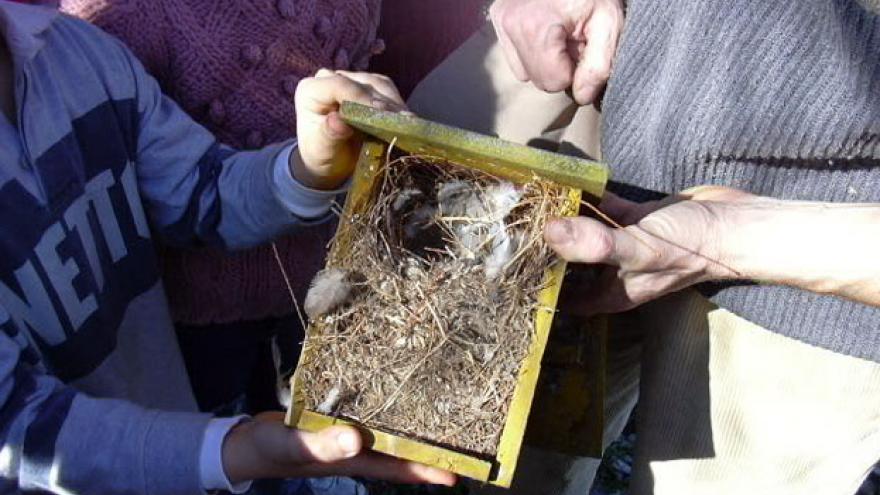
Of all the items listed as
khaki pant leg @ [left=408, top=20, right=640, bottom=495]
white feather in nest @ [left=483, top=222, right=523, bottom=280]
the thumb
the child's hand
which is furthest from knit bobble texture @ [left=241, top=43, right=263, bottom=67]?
the thumb

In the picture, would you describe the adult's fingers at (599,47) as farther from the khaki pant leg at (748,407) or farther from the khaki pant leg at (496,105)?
the khaki pant leg at (748,407)

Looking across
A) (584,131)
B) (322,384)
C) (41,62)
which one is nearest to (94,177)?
(41,62)

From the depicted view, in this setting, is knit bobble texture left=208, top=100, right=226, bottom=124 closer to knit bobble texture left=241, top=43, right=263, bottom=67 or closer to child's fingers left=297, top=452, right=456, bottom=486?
knit bobble texture left=241, top=43, right=263, bottom=67

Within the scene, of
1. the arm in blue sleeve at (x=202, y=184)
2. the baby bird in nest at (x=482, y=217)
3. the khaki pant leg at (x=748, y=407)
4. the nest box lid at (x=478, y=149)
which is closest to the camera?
the nest box lid at (x=478, y=149)

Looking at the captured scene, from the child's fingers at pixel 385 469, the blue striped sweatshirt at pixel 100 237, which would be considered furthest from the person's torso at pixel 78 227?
the child's fingers at pixel 385 469

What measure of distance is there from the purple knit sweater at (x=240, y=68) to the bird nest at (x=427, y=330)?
0.40m

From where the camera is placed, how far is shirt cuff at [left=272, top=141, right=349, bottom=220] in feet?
4.59

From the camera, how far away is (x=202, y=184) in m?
1.49

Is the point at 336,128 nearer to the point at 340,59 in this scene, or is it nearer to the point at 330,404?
the point at 340,59

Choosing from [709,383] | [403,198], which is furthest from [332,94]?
[709,383]

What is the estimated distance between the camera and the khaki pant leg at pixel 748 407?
1.30 m

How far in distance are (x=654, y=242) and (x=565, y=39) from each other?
394mm

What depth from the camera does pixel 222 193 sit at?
4.92 feet

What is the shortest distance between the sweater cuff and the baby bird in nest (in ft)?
1.59
